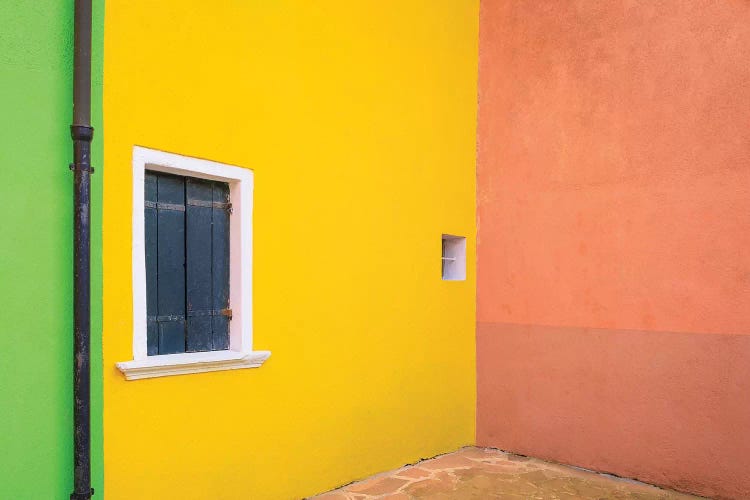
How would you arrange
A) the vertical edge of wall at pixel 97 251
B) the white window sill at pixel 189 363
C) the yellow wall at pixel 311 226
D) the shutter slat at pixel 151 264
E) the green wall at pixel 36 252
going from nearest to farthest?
the green wall at pixel 36 252 < the vertical edge of wall at pixel 97 251 < the white window sill at pixel 189 363 < the yellow wall at pixel 311 226 < the shutter slat at pixel 151 264

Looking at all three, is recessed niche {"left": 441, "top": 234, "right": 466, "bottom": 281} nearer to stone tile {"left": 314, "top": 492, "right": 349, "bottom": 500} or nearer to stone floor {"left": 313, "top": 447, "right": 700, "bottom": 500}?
stone floor {"left": 313, "top": 447, "right": 700, "bottom": 500}

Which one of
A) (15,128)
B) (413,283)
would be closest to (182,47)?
(15,128)

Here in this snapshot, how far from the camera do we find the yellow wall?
12.4 ft

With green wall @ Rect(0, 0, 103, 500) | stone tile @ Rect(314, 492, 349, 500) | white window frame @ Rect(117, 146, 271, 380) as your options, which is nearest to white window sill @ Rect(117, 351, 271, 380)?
white window frame @ Rect(117, 146, 271, 380)

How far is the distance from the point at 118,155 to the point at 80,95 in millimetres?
407

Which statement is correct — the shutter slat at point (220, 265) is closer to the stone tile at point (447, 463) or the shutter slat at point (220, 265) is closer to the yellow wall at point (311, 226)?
the yellow wall at point (311, 226)

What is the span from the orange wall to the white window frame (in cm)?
309

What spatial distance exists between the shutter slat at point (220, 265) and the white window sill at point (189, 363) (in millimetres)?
151

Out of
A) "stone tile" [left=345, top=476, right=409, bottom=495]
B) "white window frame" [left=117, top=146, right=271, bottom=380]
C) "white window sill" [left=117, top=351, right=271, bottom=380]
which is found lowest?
"stone tile" [left=345, top=476, right=409, bottom=495]

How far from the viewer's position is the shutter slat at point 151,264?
13.0ft

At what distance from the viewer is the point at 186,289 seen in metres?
4.19

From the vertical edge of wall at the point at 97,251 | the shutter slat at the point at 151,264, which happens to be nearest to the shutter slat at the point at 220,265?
the shutter slat at the point at 151,264

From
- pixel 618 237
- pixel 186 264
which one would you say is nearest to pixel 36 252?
pixel 186 264

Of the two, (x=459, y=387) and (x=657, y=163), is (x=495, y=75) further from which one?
(x=459, y=387)
